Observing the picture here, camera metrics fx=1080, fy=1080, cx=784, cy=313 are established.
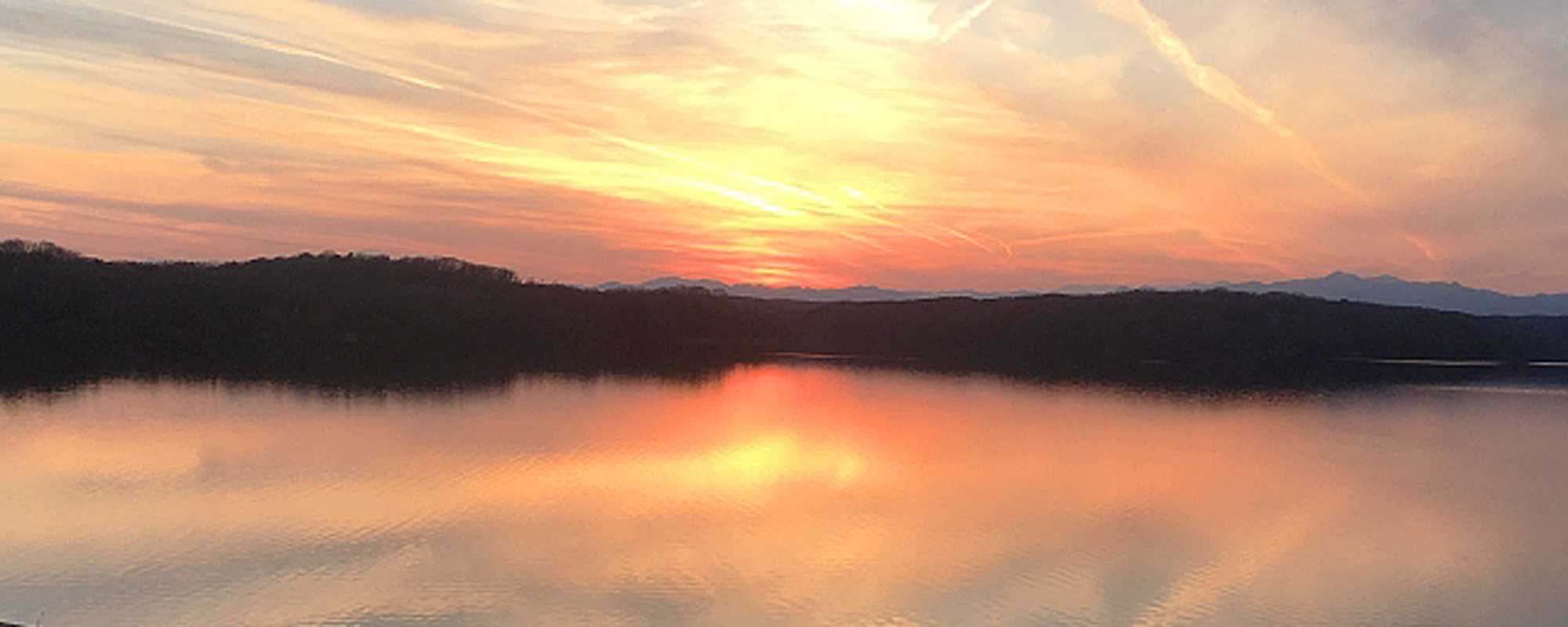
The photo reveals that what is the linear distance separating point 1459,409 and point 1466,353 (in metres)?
35.3

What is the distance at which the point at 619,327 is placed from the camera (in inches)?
2344

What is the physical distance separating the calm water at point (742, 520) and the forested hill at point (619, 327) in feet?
53.5

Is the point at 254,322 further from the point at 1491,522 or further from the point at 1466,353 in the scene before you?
the point at 1466,353

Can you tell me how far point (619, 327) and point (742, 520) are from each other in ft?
163

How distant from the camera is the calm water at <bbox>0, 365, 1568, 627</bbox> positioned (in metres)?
7.66

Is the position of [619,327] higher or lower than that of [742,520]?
higher

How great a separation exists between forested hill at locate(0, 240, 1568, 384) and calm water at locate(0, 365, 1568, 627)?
16.3 metres

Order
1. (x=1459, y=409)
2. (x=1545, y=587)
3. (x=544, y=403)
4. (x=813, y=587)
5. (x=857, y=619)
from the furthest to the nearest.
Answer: (x=1459, y=409), (x=544, y=403), (x=1545, y=587), (x=813, y=587), (x=857, y=619)

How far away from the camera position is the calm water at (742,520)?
7.66 meters

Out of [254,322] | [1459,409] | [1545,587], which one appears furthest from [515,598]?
[254,322]

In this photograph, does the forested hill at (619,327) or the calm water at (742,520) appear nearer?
the calm water at (742,520)

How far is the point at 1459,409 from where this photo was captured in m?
25.5

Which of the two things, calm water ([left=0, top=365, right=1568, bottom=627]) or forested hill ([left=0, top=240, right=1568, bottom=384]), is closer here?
calm water ([left=0, top=365, right=1568, bottom=627])

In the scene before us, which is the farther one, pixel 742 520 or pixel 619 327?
pixel 619 327
